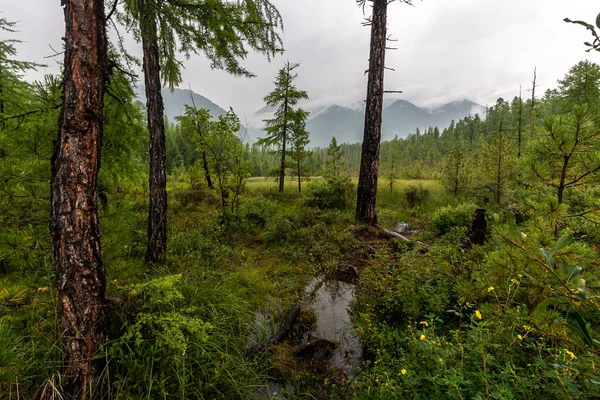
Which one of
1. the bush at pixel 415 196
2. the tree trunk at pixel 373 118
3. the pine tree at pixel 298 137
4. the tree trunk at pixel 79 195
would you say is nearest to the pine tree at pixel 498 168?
the bush at pixel 415 196

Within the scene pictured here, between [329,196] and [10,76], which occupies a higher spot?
[10,76]

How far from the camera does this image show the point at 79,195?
5.86ft

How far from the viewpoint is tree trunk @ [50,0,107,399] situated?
176cm

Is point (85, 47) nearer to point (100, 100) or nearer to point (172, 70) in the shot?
point (100, 100)

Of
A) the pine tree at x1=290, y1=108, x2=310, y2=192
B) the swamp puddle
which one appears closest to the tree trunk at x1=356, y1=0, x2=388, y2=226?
the swamp puddle

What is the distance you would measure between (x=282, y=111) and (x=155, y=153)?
10.4 meters

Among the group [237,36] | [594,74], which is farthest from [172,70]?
[594,74]

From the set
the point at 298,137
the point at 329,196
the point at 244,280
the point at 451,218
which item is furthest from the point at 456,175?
the point at 244,280

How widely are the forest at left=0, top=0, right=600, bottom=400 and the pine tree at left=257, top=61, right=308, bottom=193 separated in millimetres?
7719

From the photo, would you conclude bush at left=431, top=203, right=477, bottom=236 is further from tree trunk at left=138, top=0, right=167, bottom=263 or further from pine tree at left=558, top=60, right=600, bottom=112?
pine tree at left=558, top=60, right=600, bottom=112

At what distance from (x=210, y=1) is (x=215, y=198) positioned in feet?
29.8

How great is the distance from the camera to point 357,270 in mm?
5020

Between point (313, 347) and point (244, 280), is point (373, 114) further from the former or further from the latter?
point (313, 347)

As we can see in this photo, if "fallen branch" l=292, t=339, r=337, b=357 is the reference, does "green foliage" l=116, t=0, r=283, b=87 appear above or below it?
above
